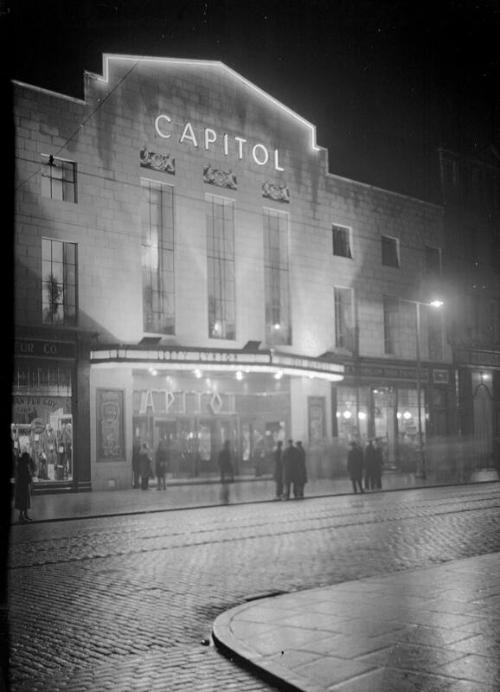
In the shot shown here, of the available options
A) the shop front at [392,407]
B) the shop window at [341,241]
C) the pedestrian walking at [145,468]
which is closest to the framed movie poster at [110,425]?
the pedestrian walking at [145,468]

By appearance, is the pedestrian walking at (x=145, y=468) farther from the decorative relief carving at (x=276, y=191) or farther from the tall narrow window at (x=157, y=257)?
the decorative relief carving at (x=276, y=191)

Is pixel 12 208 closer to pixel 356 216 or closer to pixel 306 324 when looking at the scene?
pixel 306 324

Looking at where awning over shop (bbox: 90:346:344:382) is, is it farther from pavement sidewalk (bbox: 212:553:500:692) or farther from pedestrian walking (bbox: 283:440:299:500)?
pavement sidewalk (bbox: 212:553:500:692)

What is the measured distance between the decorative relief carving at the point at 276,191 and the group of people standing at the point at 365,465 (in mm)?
13393

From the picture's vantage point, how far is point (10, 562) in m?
13.7

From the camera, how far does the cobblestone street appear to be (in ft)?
24.3

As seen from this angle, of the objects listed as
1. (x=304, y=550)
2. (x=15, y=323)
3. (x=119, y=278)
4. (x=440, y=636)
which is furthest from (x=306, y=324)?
(x=440, y=636)

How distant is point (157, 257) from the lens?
34.7m

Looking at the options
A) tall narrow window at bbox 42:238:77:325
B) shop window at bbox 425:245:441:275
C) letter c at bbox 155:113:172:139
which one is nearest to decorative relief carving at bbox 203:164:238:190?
letter c at bbox 155:113:172:139

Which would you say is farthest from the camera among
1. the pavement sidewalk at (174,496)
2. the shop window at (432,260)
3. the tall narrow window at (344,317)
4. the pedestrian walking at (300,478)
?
the shop window at (432,260)

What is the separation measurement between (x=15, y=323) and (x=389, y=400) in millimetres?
21935

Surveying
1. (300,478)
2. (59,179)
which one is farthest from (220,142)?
(300,478)

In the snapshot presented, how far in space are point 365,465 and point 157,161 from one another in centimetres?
1499

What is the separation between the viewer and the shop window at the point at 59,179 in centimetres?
3092
